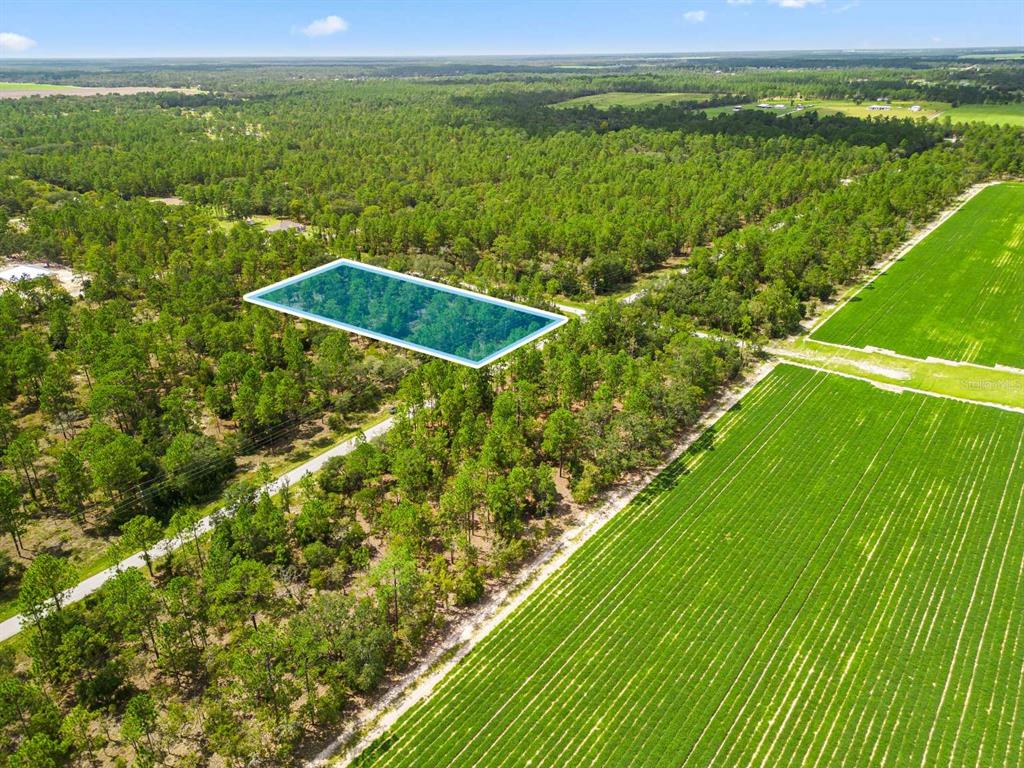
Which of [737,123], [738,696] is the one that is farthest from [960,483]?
[737,123]

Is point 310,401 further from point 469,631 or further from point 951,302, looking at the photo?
point 951,302

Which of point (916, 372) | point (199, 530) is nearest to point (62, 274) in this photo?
point (199, 530)

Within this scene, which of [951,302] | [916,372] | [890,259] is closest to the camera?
[916,372]

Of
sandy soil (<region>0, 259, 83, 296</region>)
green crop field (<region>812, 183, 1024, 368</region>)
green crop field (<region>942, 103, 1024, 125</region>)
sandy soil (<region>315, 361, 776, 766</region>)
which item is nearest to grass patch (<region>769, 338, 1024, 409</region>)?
green crop field (<region>812, 183, 1024, 368</region>)

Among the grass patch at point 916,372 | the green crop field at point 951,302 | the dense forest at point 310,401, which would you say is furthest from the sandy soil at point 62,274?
the green crop field at point 951,302

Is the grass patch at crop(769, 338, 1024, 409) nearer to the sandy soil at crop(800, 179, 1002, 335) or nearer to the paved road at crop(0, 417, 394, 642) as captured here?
the sandy soil at crop(800, 179, 1002, 335)

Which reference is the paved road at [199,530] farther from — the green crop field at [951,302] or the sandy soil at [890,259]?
the green crop field at [951,302]
